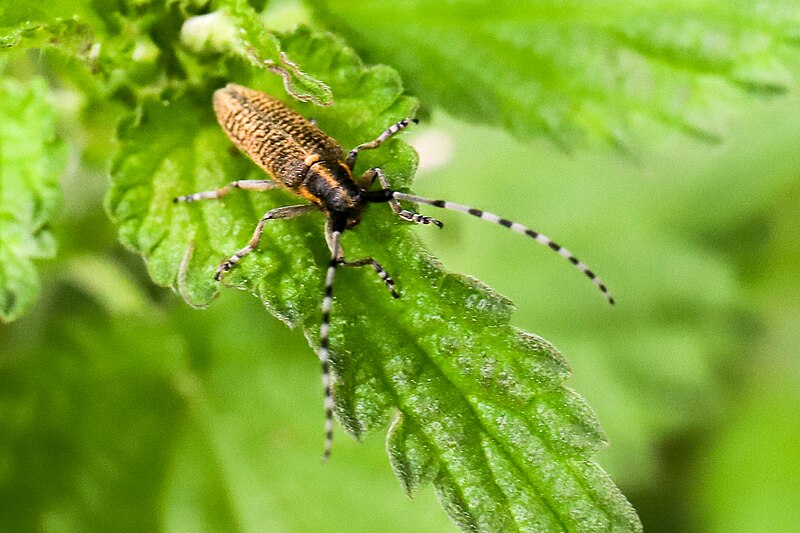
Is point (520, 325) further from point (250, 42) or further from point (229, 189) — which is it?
point (250, 42)

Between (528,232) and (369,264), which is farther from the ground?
(528,232)

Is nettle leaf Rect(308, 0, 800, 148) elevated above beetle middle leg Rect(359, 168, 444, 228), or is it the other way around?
nettle leaf Rect(308, 0, 800, 148)

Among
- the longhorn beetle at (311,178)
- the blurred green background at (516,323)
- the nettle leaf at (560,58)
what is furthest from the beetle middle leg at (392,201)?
the blurred green background at (516,323)

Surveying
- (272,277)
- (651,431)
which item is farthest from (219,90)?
(651,431)

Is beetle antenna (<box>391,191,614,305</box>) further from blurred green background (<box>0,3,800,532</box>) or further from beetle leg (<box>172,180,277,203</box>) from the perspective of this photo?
blurred green background (<box>0,3,800,532</box>)

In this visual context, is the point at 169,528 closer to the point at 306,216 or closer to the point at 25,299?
the point at 25,299

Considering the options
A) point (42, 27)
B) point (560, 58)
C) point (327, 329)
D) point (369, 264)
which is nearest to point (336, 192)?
point (369, 264)

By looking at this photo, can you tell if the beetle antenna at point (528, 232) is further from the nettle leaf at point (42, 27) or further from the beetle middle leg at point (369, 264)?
the nettle leaf at point (42, 27)

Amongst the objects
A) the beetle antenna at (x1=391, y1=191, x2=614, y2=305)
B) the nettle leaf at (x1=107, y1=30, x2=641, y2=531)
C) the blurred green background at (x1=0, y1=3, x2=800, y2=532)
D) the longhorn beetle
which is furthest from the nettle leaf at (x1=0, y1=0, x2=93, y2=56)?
the beetle antenna at (x1=391, y1=191, x2=614, y2=305)
